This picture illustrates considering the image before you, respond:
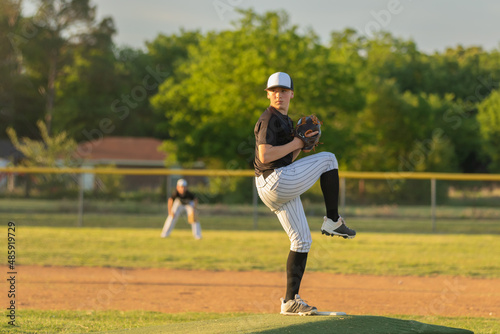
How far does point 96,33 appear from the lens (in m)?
51.1

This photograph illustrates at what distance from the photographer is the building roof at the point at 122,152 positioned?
1949 inches

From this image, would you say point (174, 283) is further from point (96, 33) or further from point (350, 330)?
point (96, 33)

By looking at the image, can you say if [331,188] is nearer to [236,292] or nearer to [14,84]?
[236,292]

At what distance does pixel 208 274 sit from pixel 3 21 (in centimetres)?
5169

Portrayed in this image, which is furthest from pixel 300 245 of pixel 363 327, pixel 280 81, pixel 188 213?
pixel 188 213

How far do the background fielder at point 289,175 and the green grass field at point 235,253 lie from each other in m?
0.63

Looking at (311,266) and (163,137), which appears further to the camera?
(163,137)

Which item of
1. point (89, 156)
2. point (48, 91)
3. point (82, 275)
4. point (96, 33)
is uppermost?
point (96, 33)

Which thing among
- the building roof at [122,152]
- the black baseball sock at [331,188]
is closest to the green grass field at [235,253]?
the black baseball sock at [331,188]

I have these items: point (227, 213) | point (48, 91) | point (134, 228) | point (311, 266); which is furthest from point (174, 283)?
point (48, 91)

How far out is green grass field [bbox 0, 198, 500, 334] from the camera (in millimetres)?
5594

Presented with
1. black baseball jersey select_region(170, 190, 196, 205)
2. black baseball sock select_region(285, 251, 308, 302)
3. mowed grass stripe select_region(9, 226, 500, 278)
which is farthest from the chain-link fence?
black baseball sock select_region(285, 251, 308, 302)

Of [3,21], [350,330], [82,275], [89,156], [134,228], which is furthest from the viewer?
[3,21]

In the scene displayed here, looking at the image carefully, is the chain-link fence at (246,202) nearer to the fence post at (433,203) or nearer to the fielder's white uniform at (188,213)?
the fence post at (433,203)
